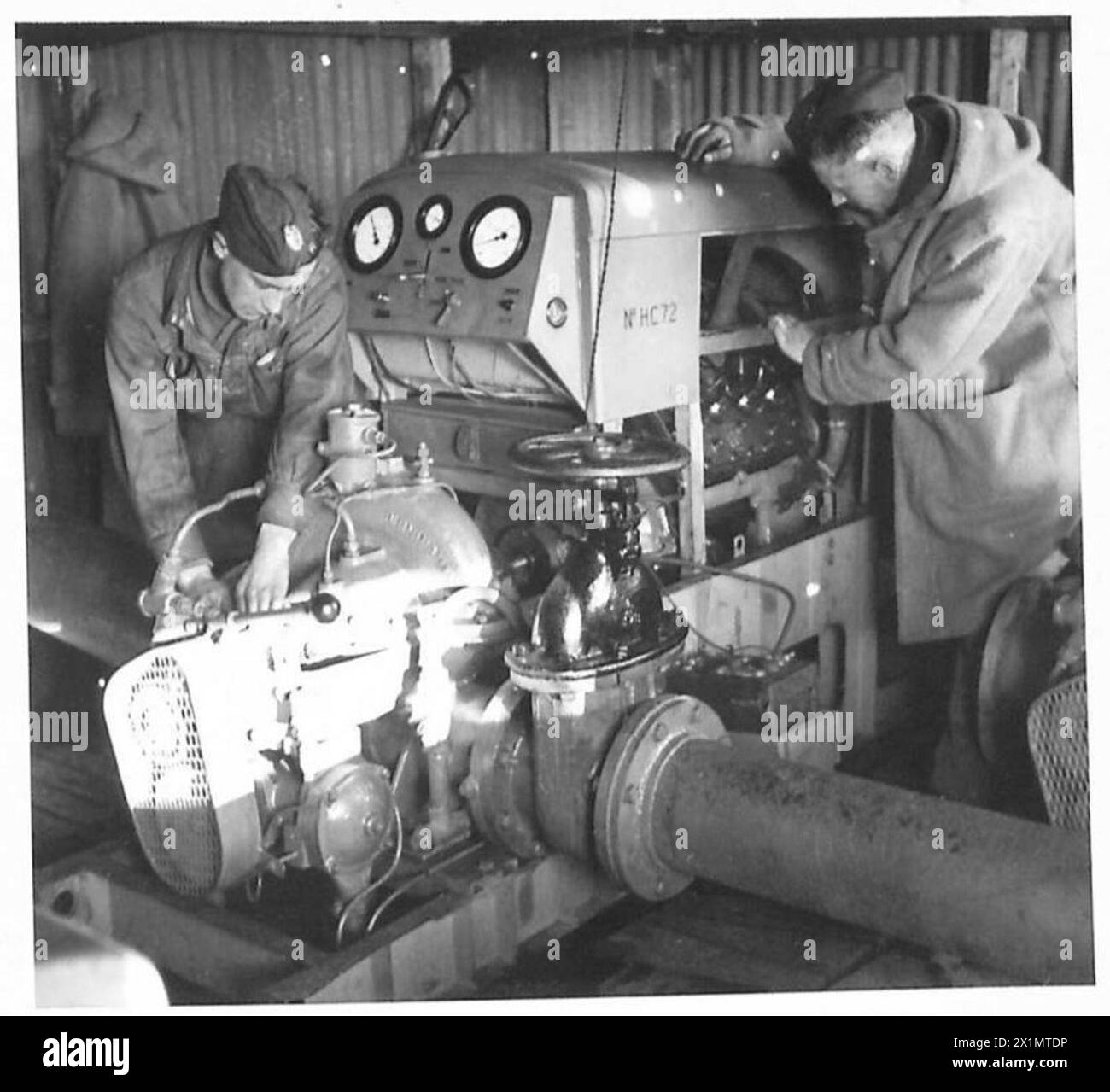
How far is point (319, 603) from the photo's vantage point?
170 cm

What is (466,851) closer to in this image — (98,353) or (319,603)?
(319,603)

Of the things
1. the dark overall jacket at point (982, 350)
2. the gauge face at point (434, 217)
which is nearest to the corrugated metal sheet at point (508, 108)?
the gauge face at point (434, 217)

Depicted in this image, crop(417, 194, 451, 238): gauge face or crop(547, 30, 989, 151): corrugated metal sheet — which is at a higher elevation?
crop(547, 30, 989, 151): corrugated metal sheet

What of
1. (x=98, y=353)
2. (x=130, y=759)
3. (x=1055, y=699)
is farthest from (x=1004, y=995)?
(x=98, y=353)

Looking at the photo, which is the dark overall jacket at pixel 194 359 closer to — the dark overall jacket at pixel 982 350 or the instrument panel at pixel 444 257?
the instrument panel at pixel 444 257

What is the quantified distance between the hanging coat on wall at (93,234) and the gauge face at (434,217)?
557 mm

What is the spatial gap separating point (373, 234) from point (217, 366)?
440 millimetres

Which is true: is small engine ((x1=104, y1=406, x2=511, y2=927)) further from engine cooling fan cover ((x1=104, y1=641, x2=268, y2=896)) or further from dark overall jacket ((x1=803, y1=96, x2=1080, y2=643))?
dark overall jacket ((x1=803, y1=96, x2=1080, y2=643))

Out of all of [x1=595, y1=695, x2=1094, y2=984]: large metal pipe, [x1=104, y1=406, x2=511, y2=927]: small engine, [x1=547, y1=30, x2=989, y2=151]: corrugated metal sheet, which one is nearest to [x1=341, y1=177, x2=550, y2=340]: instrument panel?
[x1=104, y1=406, x2=511, y2=927]: small engine

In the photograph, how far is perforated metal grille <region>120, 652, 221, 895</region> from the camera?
1703 millimetres

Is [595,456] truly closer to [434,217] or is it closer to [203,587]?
[203,587]

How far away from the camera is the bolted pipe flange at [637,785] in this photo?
1802mm

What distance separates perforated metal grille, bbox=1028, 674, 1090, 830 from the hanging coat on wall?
5.35 feet
